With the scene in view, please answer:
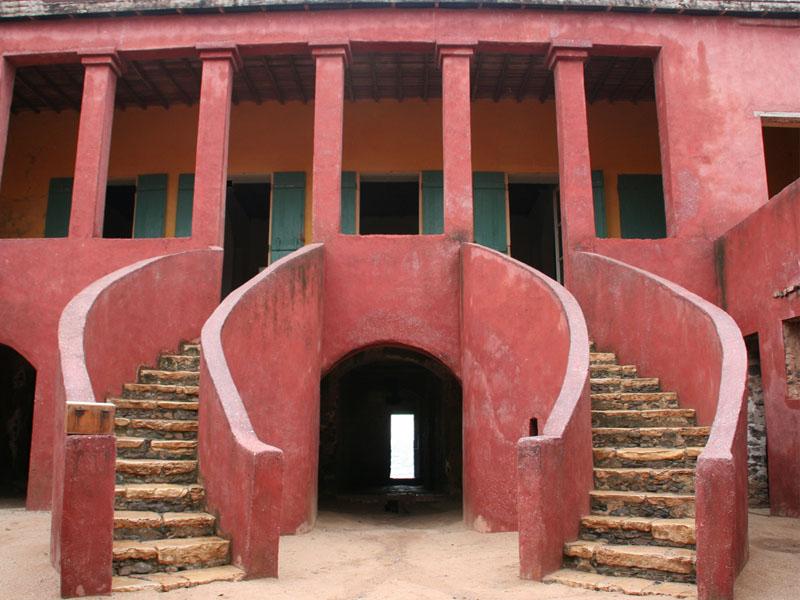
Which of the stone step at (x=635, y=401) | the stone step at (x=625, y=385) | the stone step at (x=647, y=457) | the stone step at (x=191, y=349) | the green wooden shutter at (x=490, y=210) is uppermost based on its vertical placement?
the green wooden shutter at (x=490, y=210)

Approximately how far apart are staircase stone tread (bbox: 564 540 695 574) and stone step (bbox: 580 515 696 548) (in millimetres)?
60

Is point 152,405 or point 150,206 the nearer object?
point 152,405

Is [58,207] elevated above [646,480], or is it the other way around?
[58,207]

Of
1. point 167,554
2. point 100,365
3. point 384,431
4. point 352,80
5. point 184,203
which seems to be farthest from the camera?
point 384,431

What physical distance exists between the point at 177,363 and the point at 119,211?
9.99 metres

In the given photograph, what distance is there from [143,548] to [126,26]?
24.3ft

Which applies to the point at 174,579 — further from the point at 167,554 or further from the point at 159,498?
the point at 159,498

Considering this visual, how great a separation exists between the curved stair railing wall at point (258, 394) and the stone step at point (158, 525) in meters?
0.14

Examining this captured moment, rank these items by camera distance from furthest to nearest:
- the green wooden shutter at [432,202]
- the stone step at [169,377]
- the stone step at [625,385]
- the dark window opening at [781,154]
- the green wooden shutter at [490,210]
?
the dark window opening at [781,154], the green wooden shutter at [432,202], the green wooden shutter at [490,210], the stone step at [169,377], the stone step at [625,385]

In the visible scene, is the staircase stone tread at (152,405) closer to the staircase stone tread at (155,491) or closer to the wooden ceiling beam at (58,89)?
the staircase stone tread at (155,491)

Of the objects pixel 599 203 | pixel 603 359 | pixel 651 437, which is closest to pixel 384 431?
pixel 599 203

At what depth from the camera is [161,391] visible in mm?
7148

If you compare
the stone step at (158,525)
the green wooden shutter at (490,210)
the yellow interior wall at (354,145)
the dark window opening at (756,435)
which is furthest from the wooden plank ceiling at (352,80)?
the stone step at (158,525)

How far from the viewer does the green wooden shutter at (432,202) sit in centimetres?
1173
